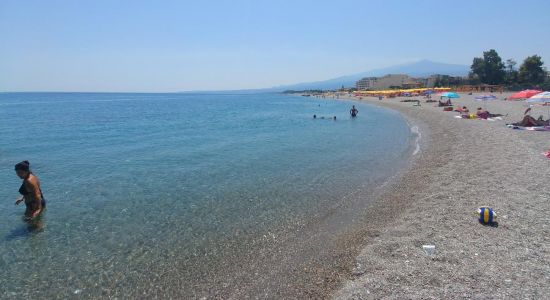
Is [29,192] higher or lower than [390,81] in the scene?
lower

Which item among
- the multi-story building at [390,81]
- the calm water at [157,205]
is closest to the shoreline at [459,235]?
the calm water at [157,205]

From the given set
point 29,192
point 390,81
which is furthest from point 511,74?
point 29,192

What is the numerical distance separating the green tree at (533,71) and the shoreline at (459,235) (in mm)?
83144

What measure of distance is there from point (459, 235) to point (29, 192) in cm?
1190

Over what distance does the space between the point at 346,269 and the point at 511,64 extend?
11767 cm

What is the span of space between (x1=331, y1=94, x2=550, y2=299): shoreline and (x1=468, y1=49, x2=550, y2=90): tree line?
3291 inches

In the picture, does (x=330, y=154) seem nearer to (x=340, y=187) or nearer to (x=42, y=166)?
(x=340, y=187)

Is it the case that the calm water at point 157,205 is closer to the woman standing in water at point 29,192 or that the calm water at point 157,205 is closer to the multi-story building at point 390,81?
the woman standing in water at point 29,192

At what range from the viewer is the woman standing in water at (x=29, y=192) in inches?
391

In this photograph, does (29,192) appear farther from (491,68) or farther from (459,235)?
(491,68)

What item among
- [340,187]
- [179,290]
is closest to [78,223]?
[179,290]

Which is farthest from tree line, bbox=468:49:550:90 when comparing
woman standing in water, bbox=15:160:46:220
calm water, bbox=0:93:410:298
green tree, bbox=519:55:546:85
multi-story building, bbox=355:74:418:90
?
woman standing in water, bbox=15:160:46:220

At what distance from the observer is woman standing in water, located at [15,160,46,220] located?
391 inches

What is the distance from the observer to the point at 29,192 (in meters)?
10.4
